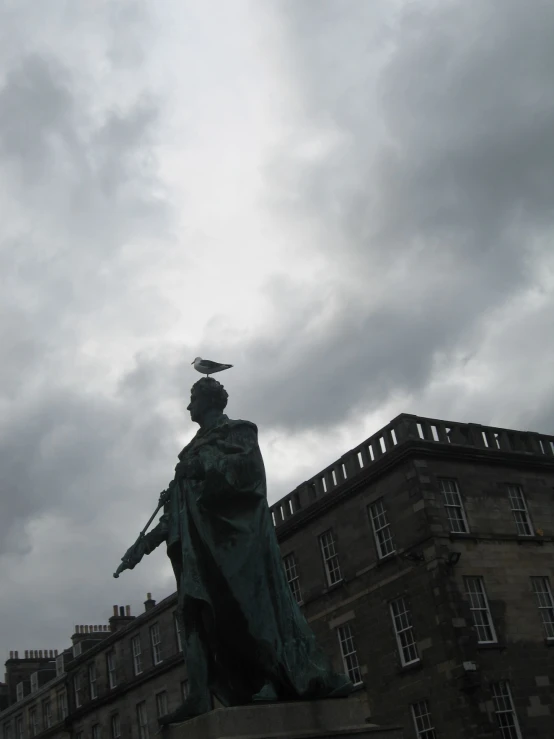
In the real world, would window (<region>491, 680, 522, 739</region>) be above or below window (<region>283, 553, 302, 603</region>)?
below

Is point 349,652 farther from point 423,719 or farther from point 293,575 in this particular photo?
point 293,575

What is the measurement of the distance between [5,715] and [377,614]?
40.9m

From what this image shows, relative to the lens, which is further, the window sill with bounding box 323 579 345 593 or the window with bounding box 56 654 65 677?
the window with bounding box 56 654 65 677

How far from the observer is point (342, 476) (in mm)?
31719

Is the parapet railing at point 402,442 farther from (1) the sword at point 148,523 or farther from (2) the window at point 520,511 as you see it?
(1) the sword at point 148,523

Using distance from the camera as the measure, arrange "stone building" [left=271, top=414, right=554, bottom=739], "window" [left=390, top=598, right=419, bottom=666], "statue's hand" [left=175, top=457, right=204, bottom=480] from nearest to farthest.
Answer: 1. "statue's hand" [left=175, top=457, right=204, bottom=480]
2. "stone building" [left=271, top=414, right=554, bottom=739]
3. "window" [left=390, top=598, right=419, bottom=666]

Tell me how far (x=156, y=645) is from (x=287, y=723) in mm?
39042

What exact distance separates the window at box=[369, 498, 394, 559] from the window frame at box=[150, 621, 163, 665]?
17.3 meters

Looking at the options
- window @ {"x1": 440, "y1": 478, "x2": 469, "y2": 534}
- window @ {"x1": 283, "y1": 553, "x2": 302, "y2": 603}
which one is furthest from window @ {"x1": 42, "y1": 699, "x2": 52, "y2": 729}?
window @ {"x1": 440, "y1": 478, "x2": 469, "y2": 534}

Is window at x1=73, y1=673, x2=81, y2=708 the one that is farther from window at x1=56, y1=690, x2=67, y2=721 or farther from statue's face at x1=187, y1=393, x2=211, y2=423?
statue's face at x1=187, y1=393, x2=211, y2=423

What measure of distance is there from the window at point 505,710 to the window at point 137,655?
23305 mm

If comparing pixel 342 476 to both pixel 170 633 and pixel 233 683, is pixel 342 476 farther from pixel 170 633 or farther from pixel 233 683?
pixel 233 683

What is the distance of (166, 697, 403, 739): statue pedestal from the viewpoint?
555cm

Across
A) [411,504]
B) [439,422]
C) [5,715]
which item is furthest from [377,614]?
[5,715]
